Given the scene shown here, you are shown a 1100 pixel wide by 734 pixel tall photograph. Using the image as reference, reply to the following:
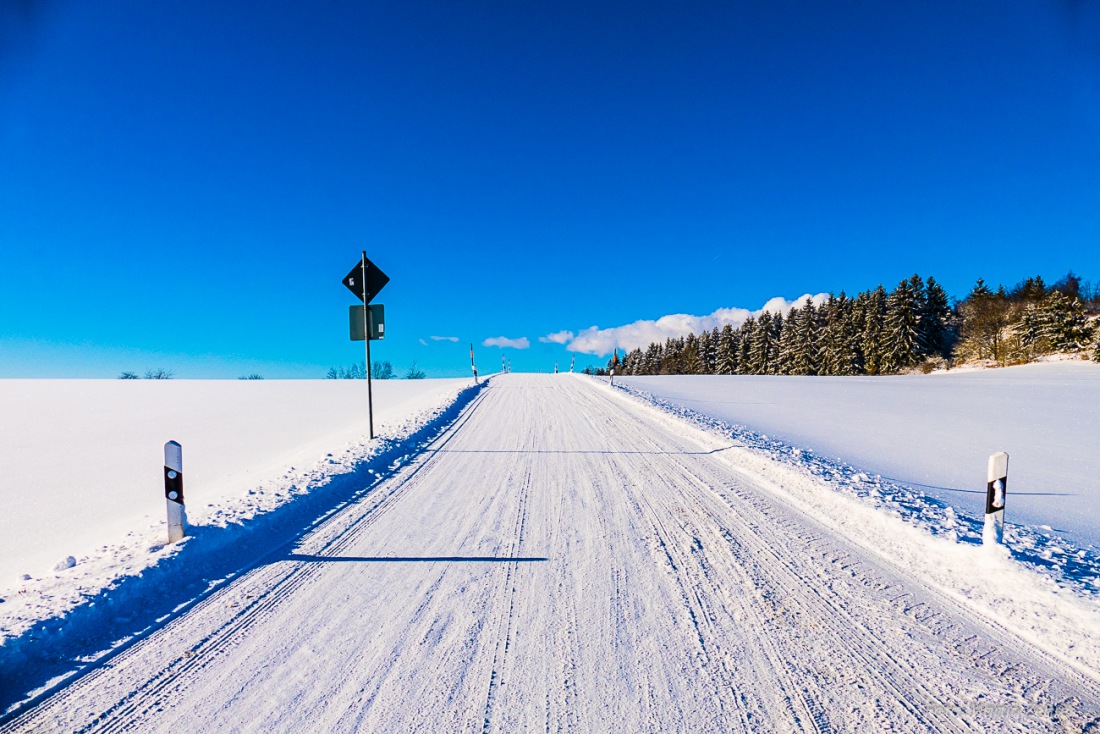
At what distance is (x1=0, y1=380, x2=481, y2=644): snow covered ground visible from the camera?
139 inches

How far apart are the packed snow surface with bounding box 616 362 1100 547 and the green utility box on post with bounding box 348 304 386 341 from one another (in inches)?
343

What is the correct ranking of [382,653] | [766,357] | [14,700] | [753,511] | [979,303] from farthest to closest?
[766,357] → [979,303] → [753,511] → [382,653] → [14,700]

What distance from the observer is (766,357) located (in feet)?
207

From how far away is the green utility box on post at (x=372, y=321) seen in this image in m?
9.79

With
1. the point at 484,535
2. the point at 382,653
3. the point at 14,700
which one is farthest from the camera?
the point at 484,535

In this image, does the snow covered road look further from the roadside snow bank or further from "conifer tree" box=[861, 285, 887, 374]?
"conifer tree" box=[861, 285, 887, 374]

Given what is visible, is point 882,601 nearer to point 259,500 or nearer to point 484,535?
point 484,535

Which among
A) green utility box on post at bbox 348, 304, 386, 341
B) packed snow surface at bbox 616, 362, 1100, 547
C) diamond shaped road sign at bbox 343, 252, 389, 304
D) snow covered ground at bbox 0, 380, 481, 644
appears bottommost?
packed snow surface at bbox 616, 362, 1100, 547

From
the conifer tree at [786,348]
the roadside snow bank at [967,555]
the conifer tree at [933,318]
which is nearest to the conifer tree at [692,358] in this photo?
the conifer tree at [786,348]

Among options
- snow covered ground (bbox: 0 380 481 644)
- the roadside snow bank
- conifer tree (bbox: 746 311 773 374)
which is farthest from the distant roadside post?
conifer tree (bbox: 746 311 773 374)

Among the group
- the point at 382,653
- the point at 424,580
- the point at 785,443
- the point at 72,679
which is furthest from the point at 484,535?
the point at 785,443

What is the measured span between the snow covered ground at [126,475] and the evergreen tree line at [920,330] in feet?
98.5

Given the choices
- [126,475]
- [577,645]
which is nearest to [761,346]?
[126,475]

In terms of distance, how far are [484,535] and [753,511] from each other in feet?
9.62
